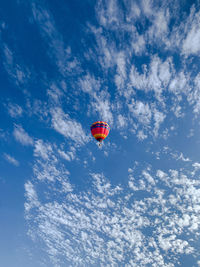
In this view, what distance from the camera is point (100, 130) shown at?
18812 mm

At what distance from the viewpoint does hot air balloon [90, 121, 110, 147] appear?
1884cm

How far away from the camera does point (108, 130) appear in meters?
19.7

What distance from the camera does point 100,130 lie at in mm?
18812

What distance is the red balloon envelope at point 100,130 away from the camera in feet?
61.8

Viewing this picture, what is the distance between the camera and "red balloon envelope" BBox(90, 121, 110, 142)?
61.8 feet

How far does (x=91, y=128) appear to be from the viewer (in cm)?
1975

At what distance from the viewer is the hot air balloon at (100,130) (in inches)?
742

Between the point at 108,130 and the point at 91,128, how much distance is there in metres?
2.68
